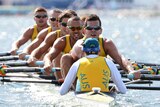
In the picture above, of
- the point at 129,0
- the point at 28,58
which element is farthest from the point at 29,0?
the point at 28,58

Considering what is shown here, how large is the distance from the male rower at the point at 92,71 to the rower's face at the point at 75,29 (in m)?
1.72

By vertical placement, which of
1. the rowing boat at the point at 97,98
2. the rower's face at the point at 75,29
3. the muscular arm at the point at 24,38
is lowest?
the rowing boat at the point at 97,98

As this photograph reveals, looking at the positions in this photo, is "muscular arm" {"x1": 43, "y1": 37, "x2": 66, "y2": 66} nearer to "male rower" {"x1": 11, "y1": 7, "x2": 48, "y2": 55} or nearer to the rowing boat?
the rowing boat

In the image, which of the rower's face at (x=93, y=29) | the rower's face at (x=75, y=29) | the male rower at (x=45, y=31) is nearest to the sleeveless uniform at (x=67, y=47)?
the rower's face at (x=75, y=29)

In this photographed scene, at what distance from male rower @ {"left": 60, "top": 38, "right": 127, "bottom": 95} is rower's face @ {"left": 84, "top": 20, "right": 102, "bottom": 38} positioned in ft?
2.89

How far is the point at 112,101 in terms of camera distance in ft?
32.4

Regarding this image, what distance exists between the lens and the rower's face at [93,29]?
10.8 metres

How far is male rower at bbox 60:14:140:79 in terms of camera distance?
10.8 meters

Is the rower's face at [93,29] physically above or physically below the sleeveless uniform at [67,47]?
above

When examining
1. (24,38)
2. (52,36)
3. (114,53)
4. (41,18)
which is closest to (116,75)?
(114,53)

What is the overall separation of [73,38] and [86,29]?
1.17 m

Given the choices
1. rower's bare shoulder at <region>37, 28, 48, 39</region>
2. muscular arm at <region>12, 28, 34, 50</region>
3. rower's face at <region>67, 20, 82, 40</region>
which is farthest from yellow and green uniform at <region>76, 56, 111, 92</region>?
muscular arm at <region>12, 28, 34, 50</region>

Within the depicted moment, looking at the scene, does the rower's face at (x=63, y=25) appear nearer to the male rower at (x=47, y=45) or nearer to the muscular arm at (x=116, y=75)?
the male rower at (x=47, y=45)

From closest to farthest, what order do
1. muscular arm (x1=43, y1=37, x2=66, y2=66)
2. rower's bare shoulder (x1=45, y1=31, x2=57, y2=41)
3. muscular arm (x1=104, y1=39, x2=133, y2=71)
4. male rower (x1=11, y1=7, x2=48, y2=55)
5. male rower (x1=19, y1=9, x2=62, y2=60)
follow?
muscular arm (x1=104, y1=39, x2=133, y2=71) → muscular arm (x1=43, y1=37, x2=66, y2=66) → rower's bare shoulder (x1=45, y1=31, x2=57, y2=41) → male rower (x1=19, y1=9, x2=62, y2=60) → male rower (x1=11, y1=7, x2=48, y2=55)
